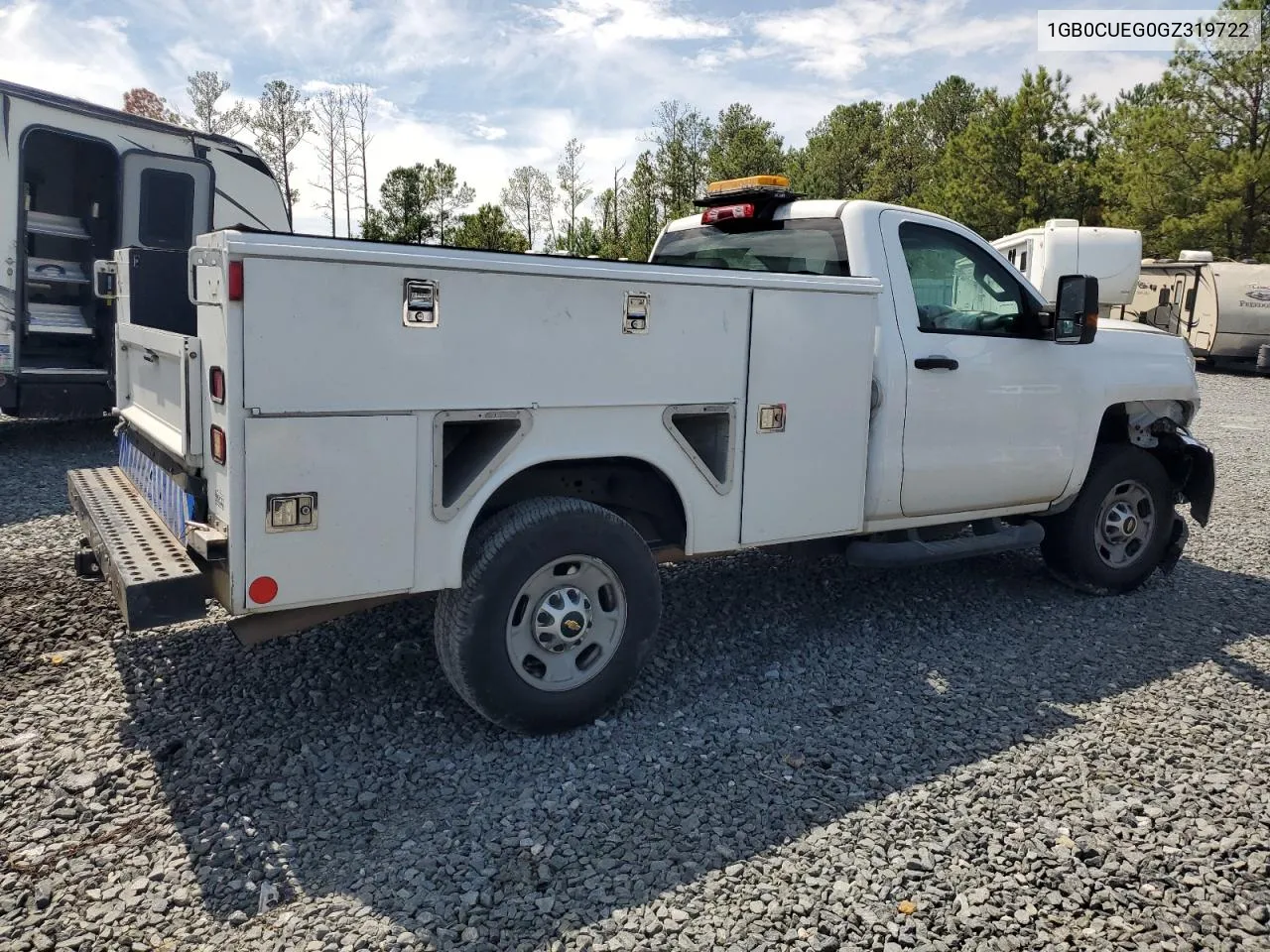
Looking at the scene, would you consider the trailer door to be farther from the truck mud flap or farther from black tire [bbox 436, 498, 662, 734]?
the truck mud flap

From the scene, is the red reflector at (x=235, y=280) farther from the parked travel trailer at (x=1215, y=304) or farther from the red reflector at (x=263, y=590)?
the parked travel trailer at (x=1215, y=304)

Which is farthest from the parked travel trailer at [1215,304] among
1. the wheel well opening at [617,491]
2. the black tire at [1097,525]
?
the wheel well opening at [617,491]

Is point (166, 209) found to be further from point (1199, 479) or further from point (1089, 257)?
point (1089, 257)

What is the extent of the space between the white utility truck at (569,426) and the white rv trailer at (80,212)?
16.3 feet

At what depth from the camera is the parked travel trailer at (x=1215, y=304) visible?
22.2 metres

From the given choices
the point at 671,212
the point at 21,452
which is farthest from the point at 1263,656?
the point at 671,212

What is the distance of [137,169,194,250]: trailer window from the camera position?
9461 mm

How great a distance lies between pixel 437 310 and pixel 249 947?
204 centimetres

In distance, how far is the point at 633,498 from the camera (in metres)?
4.43

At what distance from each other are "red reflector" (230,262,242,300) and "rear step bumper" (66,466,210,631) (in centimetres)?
100

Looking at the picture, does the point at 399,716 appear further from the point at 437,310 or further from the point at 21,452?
the point at 21,452

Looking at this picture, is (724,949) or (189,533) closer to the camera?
(724,949)

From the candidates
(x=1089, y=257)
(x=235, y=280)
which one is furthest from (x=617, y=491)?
(x=1089, y=257)

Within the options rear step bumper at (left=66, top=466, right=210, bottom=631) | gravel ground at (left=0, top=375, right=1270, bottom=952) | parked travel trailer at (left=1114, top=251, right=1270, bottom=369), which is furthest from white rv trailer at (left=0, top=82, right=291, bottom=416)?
parked travel trailer at (left=1114, top=251, right=1270, bottom=369)
